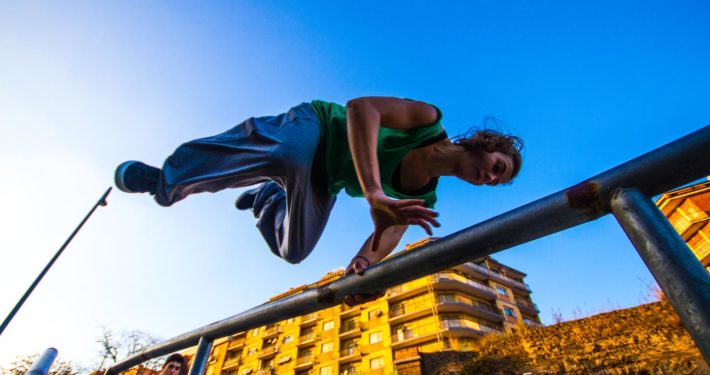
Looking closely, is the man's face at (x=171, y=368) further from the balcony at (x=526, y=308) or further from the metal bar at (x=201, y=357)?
the balcony at (x=526, y=308)

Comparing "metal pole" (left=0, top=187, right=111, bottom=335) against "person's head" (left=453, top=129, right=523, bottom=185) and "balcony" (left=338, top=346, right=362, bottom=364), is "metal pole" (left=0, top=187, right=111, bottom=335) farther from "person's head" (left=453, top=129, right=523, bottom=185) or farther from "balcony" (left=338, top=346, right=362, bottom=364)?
"balcony" (left=338, top=346, right=362, bottom=364)

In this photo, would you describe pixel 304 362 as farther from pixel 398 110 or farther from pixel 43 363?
pixel 398 110

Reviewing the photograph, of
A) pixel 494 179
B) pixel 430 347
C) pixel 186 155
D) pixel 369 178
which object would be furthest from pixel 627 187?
pixel 430 347

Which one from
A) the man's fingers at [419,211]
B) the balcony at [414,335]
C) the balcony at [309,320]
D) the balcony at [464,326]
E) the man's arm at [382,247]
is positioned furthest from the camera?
the balcony at [309,320]

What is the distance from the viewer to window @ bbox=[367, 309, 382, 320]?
34.5 metres

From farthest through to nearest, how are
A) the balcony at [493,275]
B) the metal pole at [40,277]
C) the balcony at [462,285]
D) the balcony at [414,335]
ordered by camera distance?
the balcony at [493,275] < the balcony at [462,285] < the balcony at [414,335] < the metal pole at [40,277]

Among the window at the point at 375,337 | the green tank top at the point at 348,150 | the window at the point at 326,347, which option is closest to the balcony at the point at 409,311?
the window at the point at 375,337

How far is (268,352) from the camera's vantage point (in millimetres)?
38031

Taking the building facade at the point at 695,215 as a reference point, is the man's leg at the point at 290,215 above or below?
below

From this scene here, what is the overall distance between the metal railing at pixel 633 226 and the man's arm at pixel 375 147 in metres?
0.16

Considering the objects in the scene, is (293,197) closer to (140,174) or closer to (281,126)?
(281,126)

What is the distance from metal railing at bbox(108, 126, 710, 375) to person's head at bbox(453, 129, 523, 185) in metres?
1.12

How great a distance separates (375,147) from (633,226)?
0.95 m

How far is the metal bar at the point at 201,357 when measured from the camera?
5.29 feet
